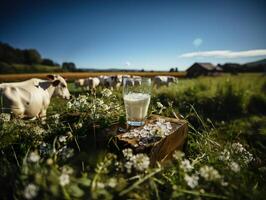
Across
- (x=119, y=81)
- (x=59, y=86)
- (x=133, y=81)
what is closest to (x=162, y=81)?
(x=119, y=81)

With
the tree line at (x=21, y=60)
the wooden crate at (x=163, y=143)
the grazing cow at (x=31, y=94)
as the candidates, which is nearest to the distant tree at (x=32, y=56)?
the tree line at (x=21, y=60)

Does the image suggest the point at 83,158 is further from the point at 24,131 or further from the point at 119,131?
the point at 24,131

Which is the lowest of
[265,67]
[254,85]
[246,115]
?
[246,115]

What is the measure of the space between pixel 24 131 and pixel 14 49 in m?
1.23

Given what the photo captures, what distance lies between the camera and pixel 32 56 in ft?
6.67

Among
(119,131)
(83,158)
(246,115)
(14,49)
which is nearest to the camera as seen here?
(83,158)

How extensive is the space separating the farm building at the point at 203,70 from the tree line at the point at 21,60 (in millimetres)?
2282

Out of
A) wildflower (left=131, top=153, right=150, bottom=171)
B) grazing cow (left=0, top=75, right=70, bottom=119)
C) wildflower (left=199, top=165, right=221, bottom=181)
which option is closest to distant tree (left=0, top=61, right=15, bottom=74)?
grazing cow (left=0, top=75, right=70, bottom=119)

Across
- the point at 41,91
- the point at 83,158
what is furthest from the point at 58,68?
the point at 83,158

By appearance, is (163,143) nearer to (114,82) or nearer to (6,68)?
(6,68)

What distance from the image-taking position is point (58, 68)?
217 cm

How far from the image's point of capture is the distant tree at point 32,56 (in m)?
2.03

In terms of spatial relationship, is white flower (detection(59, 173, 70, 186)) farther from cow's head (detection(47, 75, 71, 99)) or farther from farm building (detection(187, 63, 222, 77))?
farm building (detection(187, 63, 222, 77))

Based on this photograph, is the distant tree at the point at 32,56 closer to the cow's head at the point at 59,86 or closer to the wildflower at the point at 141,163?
the cow's head at the point at 59,86
